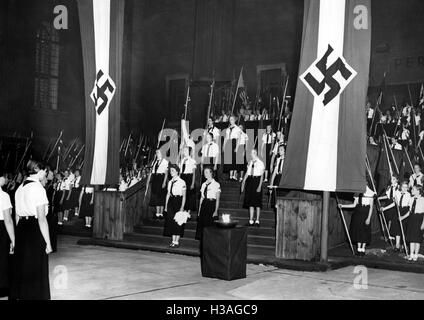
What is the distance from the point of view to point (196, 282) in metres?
8.80

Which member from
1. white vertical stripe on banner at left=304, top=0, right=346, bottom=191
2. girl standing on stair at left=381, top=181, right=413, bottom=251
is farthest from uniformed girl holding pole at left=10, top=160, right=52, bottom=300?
girl standing on stair at left=381, top=181, right=413, bottom=251

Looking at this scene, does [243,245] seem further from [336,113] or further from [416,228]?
[416,228]

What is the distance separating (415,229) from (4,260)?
7.86 metres

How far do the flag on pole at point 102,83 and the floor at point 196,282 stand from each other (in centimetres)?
252

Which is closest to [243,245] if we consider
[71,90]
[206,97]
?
[206,97]

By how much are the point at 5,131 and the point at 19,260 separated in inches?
675

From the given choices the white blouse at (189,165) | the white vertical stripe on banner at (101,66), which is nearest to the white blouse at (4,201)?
the white vertical stripe on banner at (101,66)

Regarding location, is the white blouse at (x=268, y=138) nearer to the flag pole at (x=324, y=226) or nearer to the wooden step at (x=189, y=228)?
the wooden step at (x=189, y=228)

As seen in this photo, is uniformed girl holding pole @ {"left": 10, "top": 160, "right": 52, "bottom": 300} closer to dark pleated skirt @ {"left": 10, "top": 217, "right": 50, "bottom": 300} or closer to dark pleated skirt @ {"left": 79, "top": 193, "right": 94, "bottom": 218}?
dark pleated skirt @ {"left": 10, "top": 217, "right": 50, "bottom": 300}

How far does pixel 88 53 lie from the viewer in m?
13.0

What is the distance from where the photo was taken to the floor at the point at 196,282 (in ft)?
25.7

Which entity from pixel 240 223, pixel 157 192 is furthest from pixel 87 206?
pixel 240 223

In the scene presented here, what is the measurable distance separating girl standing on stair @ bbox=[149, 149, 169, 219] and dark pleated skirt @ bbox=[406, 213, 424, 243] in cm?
639

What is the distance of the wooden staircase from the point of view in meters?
11.8
